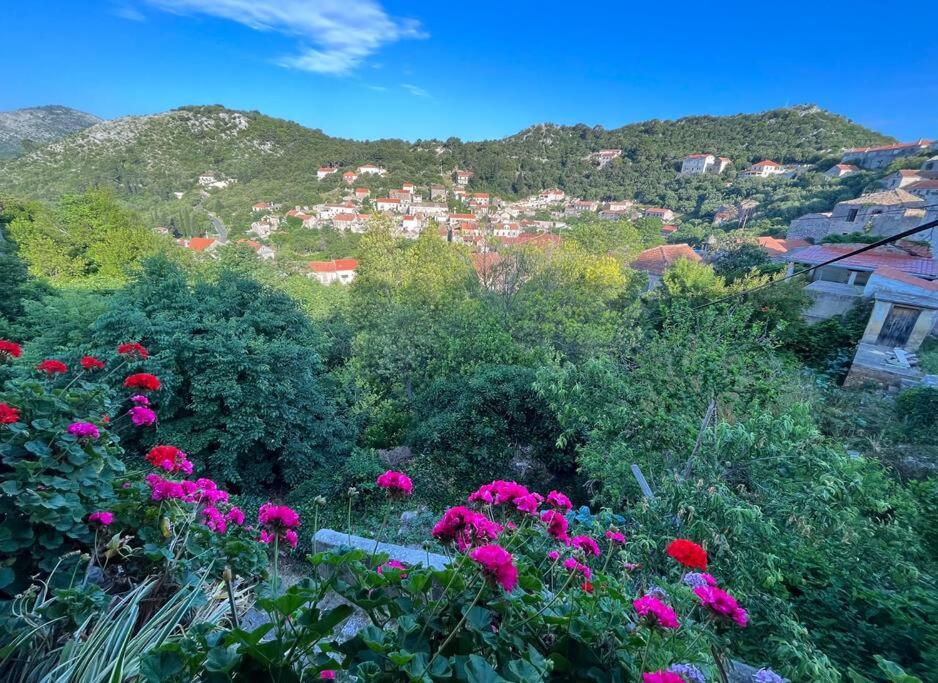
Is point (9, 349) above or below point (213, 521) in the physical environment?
above

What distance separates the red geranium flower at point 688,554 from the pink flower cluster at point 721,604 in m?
0.10

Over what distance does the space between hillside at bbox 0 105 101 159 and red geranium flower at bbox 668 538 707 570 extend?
289 feet

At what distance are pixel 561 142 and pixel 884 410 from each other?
90668mm

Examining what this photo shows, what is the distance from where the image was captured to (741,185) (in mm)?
51750

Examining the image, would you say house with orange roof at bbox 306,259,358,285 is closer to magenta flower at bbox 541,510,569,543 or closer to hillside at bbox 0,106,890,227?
hillside at bbox 0,106,890,227

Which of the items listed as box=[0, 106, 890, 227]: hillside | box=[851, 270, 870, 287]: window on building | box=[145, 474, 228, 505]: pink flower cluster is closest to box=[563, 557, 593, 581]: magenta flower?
box=[145, 474, 228, 505]: pink flower cluster

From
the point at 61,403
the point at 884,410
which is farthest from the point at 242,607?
the point at 884,410

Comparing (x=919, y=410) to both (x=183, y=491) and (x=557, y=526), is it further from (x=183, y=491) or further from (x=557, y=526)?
(x=183, y=491)

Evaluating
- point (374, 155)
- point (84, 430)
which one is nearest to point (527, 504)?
point (84, 430)

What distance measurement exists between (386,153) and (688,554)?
8880 centimetres

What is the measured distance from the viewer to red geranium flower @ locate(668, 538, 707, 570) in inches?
52.3

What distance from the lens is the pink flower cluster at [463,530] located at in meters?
1.37

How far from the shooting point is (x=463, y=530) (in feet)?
4.53

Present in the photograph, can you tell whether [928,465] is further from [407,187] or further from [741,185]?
[407,187]
